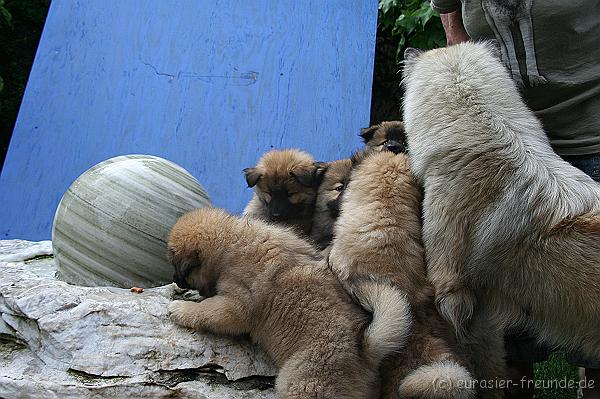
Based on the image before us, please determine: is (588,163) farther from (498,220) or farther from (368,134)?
(368,134)

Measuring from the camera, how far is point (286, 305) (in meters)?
3.91

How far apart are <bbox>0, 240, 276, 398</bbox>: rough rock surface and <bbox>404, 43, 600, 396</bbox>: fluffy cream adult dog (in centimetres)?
110

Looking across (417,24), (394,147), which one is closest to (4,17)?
(417,24)

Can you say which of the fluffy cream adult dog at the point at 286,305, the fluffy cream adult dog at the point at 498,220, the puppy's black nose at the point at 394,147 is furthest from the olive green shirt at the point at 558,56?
the fluffy cream adult dog at the point at 286,305

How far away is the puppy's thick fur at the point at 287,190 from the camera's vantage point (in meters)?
5.36

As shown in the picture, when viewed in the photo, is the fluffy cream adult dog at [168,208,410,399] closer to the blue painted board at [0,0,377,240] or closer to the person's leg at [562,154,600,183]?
the person's leg at [562,154,600,183]

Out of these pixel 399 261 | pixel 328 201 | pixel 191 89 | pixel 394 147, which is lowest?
A: pixel 399 261

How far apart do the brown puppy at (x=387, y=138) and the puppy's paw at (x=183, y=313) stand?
145cm

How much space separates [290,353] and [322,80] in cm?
406

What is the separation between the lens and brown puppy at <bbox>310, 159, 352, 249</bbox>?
498 centimetres

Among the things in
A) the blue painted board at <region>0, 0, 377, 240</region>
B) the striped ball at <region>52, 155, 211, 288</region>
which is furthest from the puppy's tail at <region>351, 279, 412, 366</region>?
the blue painted board at <region>0, 0, 377, 240</region>

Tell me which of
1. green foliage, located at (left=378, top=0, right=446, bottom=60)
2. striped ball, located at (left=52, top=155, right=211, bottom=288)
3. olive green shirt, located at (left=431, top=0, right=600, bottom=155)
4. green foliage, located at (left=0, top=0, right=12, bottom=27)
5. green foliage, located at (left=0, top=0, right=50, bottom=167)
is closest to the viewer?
olive green shirt, located at (left=431, top=0, right=600, bottom=155)

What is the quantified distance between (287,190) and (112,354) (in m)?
1.93

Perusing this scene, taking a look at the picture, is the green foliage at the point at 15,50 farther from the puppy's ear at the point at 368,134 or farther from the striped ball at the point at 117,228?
the puppy's ear at the point at 368,134
